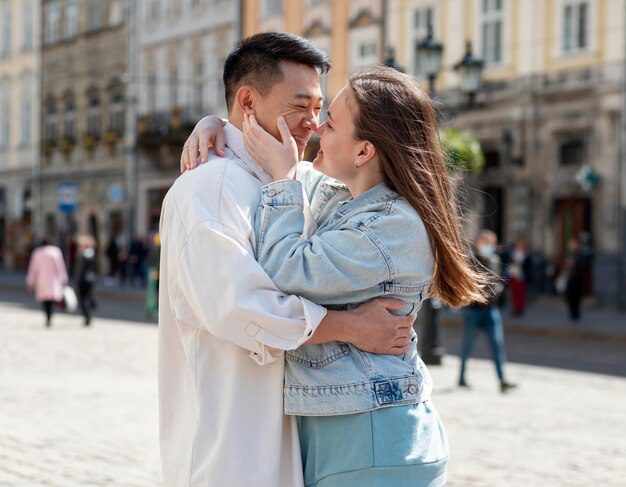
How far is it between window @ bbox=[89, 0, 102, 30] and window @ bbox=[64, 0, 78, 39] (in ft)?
4.14

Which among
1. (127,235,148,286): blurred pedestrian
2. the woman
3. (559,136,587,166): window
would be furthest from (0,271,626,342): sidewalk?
the woman

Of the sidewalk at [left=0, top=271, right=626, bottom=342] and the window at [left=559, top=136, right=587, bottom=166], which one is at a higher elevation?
the window at [left=559, top=136, right=587, bottom=166]

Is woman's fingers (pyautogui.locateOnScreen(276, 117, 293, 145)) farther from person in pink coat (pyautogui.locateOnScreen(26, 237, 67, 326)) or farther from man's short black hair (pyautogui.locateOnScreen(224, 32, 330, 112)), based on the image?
person in pink coat (pyautogui.locateOnScreen(26, 237, 67, 326))

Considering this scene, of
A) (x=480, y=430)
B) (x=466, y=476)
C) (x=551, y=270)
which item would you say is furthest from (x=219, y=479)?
(x=551, y=270)

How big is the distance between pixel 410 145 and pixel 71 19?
1880 inches

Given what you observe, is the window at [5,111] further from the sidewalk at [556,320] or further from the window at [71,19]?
the sidewalk at [556,320]

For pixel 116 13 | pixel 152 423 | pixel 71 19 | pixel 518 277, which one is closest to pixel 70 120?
pixel 71 19

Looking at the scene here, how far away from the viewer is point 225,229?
8.98ft

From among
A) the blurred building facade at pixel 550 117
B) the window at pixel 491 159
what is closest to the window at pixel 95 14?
the blurred building facade at pixel 550 117

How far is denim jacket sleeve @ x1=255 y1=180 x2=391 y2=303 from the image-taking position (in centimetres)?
271

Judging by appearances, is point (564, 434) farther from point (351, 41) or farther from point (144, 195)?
point (144, 195)

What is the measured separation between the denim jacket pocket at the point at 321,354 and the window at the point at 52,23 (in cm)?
4863

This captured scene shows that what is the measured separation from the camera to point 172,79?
4259cm

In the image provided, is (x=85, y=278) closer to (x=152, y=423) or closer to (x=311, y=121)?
(x=152, y=423)
